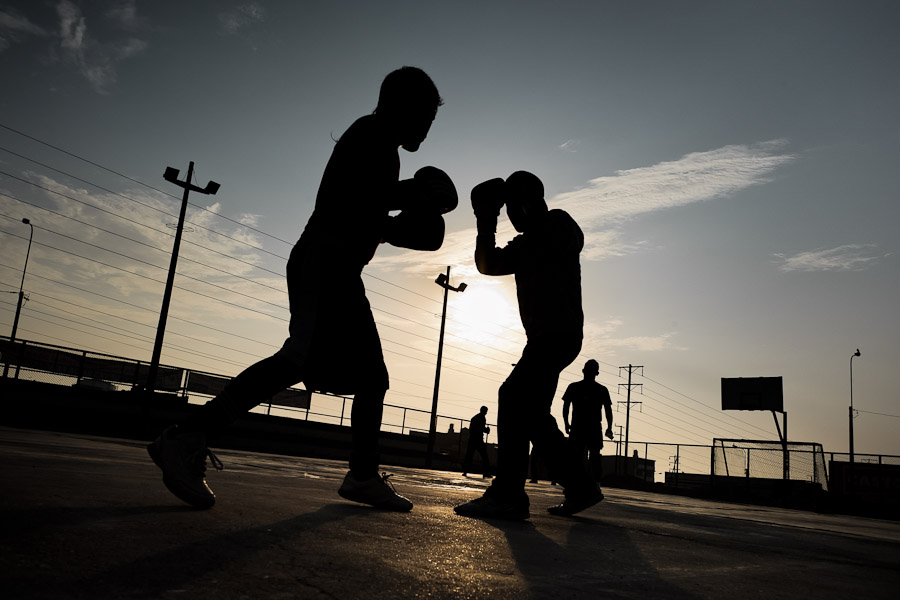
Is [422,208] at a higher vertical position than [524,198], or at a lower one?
lower

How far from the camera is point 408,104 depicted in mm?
2625

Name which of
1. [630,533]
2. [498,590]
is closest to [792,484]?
[630,533]

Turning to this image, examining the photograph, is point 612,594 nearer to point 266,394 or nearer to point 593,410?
point 266,394

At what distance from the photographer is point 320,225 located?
243cm

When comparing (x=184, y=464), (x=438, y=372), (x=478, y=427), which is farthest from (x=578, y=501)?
(x=438, y=372)

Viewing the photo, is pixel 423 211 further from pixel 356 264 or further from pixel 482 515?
pixel 482 515

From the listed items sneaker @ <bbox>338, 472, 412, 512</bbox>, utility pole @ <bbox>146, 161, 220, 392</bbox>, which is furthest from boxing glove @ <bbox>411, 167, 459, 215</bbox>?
utility pole @ <bbox>146, 161, 220, 392</bbox>

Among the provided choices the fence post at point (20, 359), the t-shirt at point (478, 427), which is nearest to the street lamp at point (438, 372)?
the t-shirt at point (478, 427)

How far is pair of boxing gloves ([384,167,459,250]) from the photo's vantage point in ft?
8.37

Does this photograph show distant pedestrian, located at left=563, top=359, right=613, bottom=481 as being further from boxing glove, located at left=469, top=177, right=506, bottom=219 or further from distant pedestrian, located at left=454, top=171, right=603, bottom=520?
boxing glove, located at left=469, top=177, right=506, bottom=219

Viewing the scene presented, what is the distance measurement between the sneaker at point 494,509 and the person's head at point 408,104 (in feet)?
5.66

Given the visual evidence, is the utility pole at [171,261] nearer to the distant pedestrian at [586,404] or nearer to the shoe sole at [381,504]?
the distant pedestrian at [586,404]

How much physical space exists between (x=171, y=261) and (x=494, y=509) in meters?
20.7

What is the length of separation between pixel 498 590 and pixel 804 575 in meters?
1.21
